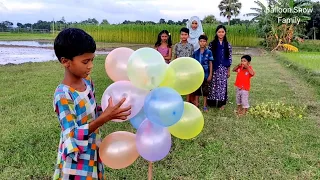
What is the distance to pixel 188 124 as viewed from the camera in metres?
2.16

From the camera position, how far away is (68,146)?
156 centimetres

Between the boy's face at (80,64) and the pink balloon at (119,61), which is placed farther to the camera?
the pink balloon at (119,61)

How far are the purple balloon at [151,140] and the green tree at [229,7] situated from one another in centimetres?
4574

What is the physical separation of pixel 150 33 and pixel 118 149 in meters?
23.3

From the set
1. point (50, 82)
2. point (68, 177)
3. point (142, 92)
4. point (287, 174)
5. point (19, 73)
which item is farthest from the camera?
point (19, 73)

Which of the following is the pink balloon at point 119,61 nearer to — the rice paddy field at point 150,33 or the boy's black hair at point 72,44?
the boy's black hair at point 72,44

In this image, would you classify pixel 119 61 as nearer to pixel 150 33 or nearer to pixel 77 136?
pixel 77 136

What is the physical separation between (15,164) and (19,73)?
6394mm

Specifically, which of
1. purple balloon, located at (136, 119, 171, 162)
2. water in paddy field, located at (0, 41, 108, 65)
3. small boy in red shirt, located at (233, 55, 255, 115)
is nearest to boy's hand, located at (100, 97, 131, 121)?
purple balloon, located at (136, 119, 171, 162)

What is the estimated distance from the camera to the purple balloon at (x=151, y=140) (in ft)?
6.29

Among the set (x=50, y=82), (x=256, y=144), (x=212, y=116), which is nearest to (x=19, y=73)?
(x=50, y=82)

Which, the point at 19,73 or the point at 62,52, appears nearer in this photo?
the point at 62,52

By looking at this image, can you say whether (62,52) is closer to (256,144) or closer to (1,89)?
(256,144)

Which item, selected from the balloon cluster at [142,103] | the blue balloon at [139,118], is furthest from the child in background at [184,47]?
the blue balloon at [139,118]
